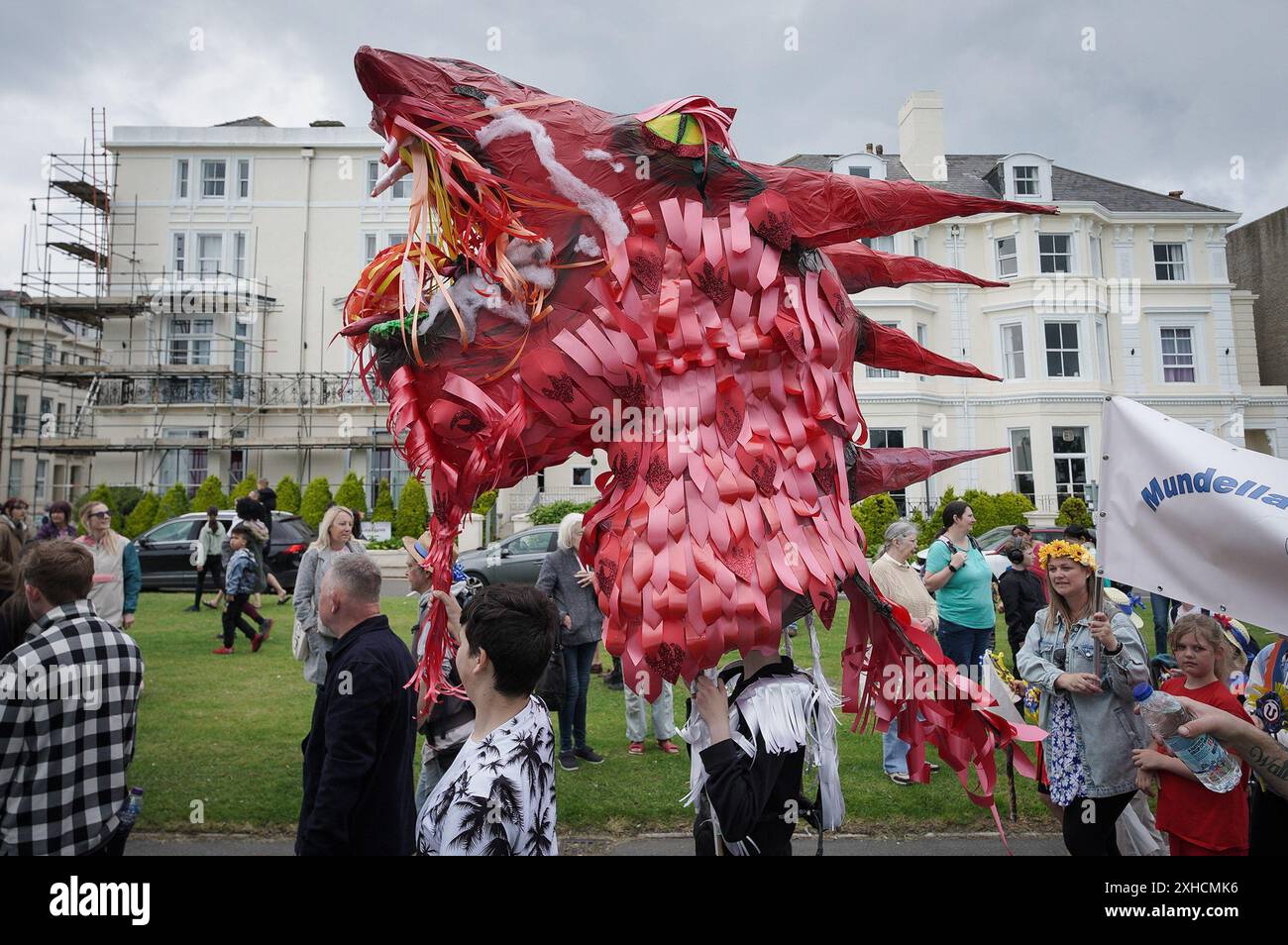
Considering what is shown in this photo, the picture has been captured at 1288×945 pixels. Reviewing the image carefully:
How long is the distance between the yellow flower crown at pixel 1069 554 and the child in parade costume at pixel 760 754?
69.3 inches

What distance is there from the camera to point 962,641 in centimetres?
532

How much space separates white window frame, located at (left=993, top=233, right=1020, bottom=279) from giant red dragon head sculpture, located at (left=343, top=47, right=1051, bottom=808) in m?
21.0

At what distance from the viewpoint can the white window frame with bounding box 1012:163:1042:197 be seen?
20.8 m

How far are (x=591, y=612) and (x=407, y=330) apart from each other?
3999mm

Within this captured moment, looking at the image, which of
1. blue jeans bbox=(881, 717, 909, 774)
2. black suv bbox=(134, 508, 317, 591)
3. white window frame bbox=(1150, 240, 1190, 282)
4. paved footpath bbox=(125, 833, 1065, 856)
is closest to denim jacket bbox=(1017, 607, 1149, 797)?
paved footpath bbox=(125, 833, 1065, 856)

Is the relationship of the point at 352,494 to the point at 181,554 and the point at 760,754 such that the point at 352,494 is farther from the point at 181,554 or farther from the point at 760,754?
the point at 760,754

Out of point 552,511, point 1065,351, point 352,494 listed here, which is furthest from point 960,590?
point 1065,351

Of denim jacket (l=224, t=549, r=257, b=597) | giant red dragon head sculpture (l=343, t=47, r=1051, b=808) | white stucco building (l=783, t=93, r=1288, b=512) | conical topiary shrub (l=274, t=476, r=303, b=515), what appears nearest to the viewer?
giant red dragon head sculpture (l=343, t=47, r=1051, b=808)

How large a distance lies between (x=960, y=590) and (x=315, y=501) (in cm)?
1824

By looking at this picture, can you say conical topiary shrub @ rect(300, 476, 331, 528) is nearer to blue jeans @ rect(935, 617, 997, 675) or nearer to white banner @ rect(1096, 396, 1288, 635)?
blue jeans @ rect(935, 617, 997, 675)

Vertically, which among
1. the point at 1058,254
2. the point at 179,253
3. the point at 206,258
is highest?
the point at 179,253

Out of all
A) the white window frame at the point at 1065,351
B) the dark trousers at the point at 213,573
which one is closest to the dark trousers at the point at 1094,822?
the dark trousers at the point at 213,573

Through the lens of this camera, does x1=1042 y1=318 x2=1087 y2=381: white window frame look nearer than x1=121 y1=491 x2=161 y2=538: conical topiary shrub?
No

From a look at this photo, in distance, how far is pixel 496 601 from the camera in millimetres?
1925
